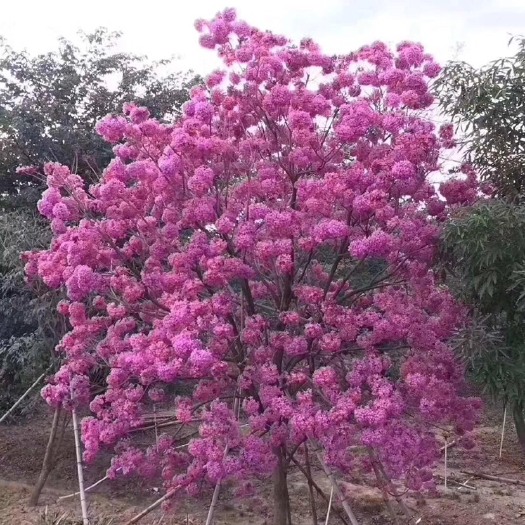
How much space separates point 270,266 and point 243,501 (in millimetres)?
2274

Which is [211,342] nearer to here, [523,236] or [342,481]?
[523,236]

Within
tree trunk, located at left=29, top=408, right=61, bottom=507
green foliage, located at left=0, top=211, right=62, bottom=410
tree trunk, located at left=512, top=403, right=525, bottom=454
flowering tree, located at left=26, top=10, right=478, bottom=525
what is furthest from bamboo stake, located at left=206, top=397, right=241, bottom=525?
green foliage, located at left=0, top=211, right=62, bottom=410

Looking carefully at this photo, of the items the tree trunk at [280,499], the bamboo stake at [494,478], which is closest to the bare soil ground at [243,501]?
the bamboo stake at [494,478]

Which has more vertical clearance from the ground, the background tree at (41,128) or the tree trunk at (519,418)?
the background tree at (41,128)

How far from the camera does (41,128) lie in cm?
598

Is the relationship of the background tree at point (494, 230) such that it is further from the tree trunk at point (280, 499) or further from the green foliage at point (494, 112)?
the tree trunk at point (280, 499)

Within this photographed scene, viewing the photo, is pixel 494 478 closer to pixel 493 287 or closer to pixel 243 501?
pixel 243 501

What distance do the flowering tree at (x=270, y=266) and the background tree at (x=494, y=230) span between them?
15cm

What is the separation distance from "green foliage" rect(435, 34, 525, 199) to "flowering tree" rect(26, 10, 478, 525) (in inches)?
6.9

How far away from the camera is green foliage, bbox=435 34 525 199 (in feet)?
11.8

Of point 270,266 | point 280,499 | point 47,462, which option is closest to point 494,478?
point 280,499

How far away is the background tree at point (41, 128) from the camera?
5.24 m

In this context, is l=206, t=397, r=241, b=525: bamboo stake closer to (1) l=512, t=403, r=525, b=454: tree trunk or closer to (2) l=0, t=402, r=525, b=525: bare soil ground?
(2) l=0, t=402, r=525, b=525: bare soil ground

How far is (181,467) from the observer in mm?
3652
